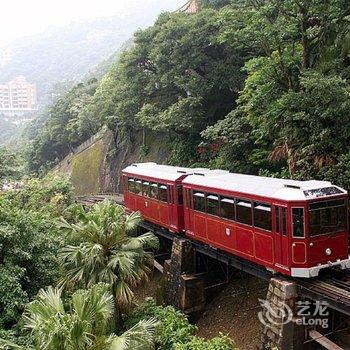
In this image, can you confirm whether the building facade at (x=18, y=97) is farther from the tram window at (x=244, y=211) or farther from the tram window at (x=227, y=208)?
the tram window at (x=244, y=211)

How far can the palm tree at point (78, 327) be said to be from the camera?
8.66 metres

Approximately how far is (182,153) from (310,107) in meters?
15.1

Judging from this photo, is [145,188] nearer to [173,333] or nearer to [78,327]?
[173,333]

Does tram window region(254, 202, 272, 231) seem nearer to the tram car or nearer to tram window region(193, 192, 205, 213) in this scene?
the tram car

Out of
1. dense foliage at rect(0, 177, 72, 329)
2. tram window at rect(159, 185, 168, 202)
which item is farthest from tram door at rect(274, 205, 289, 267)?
tram window at rect(159, 185, 168, 202)

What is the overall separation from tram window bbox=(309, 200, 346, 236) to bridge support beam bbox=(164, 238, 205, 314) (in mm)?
6277

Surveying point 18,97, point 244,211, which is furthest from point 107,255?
point 18,97

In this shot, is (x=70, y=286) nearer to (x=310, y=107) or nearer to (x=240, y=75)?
(x=310, y=107)

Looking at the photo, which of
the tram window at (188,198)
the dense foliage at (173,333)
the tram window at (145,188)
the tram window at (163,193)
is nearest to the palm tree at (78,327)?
the dense foliage at (173,333)

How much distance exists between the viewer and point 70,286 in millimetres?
13312

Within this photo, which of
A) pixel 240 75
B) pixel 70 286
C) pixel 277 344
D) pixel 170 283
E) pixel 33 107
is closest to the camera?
pixel 277 344

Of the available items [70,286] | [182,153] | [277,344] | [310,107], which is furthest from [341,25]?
[182,153]

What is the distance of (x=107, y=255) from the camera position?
13.8m

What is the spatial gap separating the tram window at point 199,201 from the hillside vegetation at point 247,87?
11.0 ft
